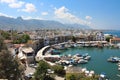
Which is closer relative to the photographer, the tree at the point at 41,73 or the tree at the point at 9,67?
the tree at the point at 9,67

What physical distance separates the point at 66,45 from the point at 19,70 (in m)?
50.6

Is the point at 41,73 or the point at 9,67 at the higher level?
the point at 9,67

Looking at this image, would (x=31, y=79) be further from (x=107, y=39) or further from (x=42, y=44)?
(x=107, y=39)

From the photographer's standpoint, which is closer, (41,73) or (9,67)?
(9,67)

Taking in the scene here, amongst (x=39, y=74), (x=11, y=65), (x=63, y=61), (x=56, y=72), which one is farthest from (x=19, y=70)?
(x=63, y=61)

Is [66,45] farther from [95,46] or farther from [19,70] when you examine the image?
[19,70]

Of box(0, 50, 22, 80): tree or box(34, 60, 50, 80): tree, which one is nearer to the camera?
box(0, 50, 22, 80): tree

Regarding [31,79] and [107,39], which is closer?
[31,79]

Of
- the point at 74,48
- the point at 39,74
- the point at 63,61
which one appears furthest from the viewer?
the point at 74,48

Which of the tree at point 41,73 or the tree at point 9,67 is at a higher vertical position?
the tree at point 9,67

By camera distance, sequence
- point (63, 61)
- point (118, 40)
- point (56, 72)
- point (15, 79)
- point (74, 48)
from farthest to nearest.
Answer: point (118, 40)
point (74, 48)
point (63, 61)
point (56, 72)
point (15, 79)

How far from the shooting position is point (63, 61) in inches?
1553

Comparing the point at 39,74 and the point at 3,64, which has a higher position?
the point at 3,64

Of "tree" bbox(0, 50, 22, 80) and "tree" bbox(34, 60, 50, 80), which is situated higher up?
"tree" bbox(0, 50, 22, 80)
